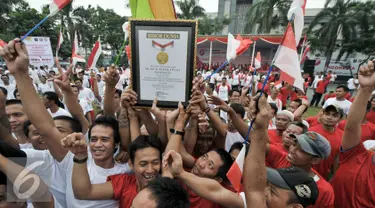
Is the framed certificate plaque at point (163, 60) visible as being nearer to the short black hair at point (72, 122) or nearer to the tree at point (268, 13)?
the short black hair at point (72, 122)

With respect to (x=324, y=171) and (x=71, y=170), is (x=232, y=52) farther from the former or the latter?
(x=71, y=170)

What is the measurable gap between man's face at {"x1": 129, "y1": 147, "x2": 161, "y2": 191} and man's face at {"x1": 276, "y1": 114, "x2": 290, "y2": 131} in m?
2.37

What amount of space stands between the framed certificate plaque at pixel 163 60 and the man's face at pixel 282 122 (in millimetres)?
2102

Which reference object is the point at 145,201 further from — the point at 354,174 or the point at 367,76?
the point at 354,174

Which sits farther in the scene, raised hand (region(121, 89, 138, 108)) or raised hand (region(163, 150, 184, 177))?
raised hand (region(121, 89, 138, 108))

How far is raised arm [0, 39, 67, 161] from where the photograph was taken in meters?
1.69

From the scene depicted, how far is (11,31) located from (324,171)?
3007cm

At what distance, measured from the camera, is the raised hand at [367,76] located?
2071 mm

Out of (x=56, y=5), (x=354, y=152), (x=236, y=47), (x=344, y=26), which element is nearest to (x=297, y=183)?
(x=354, y=152)

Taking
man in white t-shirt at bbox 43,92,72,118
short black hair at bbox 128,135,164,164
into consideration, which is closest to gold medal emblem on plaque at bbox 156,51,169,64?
short black hair at bbox 128,135,164,164

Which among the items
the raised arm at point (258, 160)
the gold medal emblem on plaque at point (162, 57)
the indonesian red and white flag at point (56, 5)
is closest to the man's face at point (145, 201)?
the raised arm at point (258, 160)

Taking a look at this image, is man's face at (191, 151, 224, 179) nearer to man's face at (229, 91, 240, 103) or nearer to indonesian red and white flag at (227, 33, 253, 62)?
indonesian red and white flag at (227, 33, 253, 62)

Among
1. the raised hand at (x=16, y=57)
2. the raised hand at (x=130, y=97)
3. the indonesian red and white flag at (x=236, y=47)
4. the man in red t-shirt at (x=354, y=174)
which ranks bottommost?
the man in red t-shirt at (x=354, y=174)

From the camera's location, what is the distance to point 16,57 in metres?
1.71
